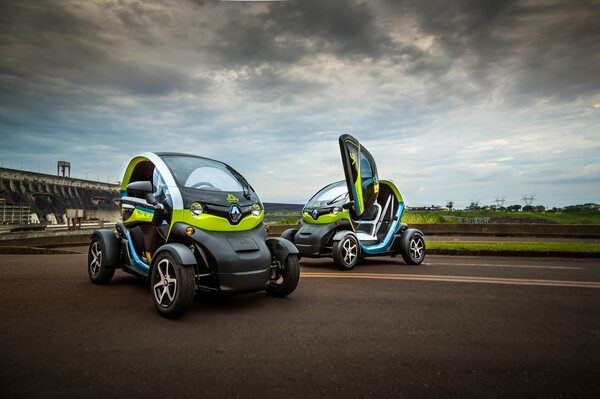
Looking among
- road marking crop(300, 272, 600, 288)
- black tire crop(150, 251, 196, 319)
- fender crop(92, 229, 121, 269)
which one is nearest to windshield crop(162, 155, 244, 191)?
black tire crop(150, 251, 196, 319)

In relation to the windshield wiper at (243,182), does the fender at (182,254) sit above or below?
below

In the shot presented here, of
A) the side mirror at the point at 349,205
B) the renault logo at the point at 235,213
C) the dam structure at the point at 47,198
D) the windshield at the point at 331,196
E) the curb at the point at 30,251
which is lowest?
the curb at the point at 30,251

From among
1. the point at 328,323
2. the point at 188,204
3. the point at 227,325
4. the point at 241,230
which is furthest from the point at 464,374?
the point at 188,204

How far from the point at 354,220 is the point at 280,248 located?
382cm

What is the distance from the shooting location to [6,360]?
2.88 metres

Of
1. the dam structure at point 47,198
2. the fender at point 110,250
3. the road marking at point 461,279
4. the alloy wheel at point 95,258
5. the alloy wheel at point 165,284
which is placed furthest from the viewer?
the dam structure at point 47,198

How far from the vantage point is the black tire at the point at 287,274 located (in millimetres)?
4934

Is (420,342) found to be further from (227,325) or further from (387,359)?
(227,325)

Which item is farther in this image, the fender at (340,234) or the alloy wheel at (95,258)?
the fender at (340,234)

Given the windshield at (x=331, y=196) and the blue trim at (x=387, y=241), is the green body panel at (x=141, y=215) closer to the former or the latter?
the windshield at (x=331, y=196)

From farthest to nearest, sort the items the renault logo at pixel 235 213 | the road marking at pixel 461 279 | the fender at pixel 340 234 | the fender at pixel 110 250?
the fender at pixel 340 234, the road marking at pixel 461 279, the fender at pixel 110 250, the renault logo at pixel 235 213

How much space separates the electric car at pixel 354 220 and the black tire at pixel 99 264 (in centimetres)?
370

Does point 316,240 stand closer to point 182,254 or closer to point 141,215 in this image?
point 141,215

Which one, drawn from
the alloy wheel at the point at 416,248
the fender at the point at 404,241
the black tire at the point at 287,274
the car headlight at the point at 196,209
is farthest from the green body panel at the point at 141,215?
the alloy wheel at the point at 416,248
